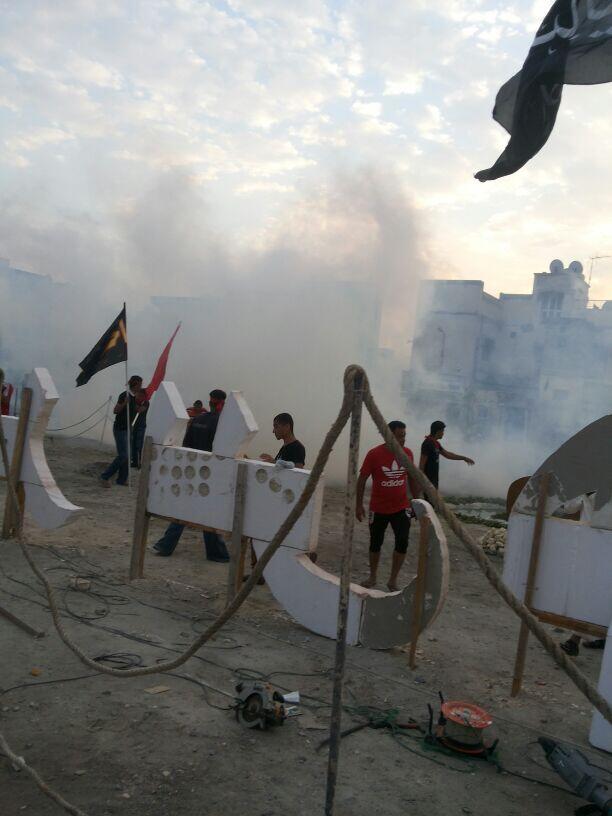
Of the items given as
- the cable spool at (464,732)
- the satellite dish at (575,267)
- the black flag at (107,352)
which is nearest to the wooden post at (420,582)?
the cable spool at (464,732)

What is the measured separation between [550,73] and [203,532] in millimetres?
6140

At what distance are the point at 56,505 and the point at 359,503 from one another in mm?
2868

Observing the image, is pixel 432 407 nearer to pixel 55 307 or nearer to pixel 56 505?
pixel 55 307

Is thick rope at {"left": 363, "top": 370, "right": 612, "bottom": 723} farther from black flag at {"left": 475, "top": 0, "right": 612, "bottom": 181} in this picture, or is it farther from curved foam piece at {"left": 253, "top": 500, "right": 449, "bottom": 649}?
black flag at {"left": 475, "top": 0, "right": 612, "bottom": 181}

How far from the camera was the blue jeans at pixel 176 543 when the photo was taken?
6875 millimetres

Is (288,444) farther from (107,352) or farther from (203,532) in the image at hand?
(107,352)

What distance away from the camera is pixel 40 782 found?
269cm

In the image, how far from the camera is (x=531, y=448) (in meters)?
18.7

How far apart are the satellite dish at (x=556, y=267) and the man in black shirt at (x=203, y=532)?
2744cm

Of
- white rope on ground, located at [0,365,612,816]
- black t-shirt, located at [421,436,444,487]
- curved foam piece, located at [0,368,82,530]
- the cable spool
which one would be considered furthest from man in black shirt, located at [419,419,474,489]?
white rope on ground, located at [0,365,612,816]

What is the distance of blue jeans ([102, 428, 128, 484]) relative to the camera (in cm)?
1023

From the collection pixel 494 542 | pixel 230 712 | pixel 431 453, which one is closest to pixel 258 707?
pixel 230 712

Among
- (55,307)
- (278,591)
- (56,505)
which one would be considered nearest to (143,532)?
(56,505)

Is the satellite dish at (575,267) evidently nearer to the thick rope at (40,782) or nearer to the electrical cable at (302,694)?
the electrical cable at (302,694)
